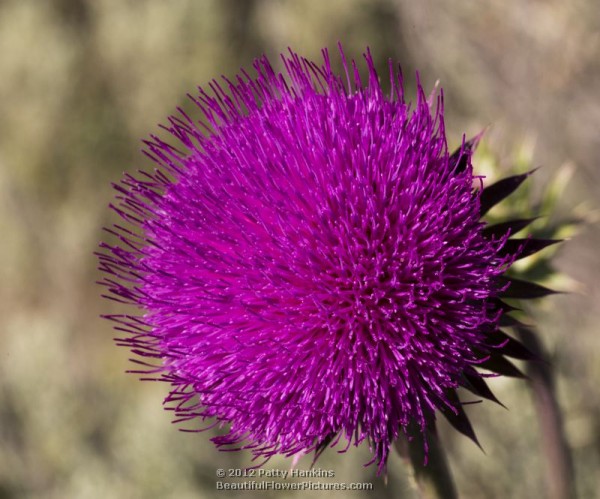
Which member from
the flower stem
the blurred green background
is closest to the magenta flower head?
the flower stem

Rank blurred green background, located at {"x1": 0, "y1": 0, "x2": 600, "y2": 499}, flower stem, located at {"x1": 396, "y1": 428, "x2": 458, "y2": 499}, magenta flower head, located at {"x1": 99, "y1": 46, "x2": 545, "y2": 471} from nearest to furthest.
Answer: magenta flower head, located at {"x1": 99, "y1": 46, "x2": 545, "y2": 471} → flower stem, located at {"x1": 396, "y1": 428, "x2": 458, "y2": 499} → blurred green background, located at {"x1": 0, "y1": 0, "x2": 600, "y2": 499}

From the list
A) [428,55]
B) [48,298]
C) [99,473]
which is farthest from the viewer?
[48,298]

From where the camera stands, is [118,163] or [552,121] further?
[118,163]

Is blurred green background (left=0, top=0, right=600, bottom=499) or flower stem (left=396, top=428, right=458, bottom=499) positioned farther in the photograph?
blurred green background (left=0, top=0, right=600, bottom=499)

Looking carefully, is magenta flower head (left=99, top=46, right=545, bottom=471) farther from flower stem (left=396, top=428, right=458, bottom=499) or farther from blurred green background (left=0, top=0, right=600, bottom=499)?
blurred green background (left=0, top=0, right=600, bottom=499)

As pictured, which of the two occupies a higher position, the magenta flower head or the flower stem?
the magenta flower head

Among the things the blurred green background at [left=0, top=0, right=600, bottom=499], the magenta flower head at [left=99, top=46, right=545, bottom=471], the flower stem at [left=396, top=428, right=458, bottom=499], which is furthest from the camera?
the blurred green background at [left=0, top=0, right=600, bottom=499]

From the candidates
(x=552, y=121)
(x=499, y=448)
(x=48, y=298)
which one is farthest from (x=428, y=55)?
(x=48, y=298)

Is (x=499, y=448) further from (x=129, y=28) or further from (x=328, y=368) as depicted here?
(x=129, y=28)
